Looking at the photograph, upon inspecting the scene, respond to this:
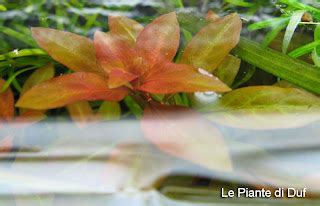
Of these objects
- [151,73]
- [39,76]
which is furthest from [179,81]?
[39,76]

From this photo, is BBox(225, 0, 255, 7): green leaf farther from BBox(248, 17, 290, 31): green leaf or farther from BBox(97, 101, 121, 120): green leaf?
BBox(97, 101, 121, 120): green leaf

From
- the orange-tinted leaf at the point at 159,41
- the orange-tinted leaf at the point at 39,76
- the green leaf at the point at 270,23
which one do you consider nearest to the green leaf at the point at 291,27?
the green leaf at the point at 270,23

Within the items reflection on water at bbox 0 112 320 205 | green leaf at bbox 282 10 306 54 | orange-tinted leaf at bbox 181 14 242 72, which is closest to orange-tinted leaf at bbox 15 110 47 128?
reflection on water at bbox 0 112 320 205

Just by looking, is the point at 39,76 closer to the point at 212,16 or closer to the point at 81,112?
the point at 81,112

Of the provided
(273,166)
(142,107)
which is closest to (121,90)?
(142,107)

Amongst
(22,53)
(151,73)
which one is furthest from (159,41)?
(22,53)

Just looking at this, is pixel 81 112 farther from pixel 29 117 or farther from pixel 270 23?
pixel 270 23
